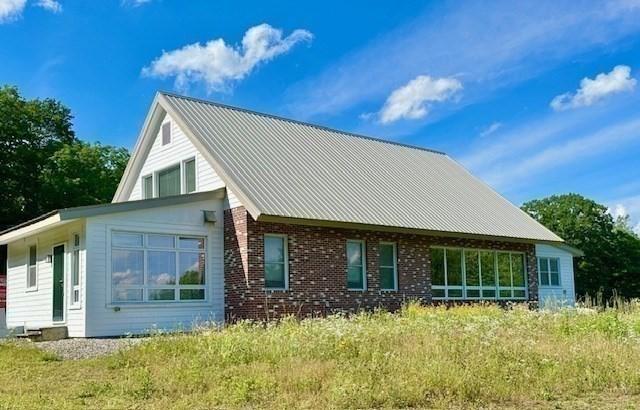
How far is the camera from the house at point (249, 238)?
58.2 ft

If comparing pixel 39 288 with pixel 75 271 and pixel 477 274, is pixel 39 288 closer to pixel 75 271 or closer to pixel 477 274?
pixel 75 271

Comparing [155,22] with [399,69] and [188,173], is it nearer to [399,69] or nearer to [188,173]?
[188,173]

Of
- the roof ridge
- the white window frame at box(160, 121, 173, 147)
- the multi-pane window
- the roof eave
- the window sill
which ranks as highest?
the roof ridge

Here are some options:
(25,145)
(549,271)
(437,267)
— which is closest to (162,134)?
(437,267)

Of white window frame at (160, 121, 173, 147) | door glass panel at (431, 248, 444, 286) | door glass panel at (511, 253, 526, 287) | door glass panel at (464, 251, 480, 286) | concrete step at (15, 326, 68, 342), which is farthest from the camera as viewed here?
door glass panel at (511, 253, 526, 287)

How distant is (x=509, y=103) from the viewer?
20609 millimetres

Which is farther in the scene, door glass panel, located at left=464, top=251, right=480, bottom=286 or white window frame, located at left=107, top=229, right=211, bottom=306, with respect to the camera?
door glass panel, located at left=464, top=251, right=480, bottom=286

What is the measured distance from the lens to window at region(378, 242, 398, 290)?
2162 centimetres

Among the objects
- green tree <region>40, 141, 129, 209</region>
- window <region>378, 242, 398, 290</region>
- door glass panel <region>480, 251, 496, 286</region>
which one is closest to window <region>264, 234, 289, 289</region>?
window <region>378, 242, 398, 290</region>

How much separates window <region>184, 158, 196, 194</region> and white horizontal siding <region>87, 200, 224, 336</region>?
6.20ft

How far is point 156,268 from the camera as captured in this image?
18141 mm

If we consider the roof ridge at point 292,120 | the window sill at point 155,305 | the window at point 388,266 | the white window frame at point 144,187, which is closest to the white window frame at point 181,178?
the white window frame at point 144,187

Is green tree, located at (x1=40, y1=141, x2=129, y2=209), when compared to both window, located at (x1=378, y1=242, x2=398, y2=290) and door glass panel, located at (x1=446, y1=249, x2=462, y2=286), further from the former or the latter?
door glass panel, located at (x1=446, y1=249, x2=462, y2=286)

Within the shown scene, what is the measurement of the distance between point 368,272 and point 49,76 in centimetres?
1213
